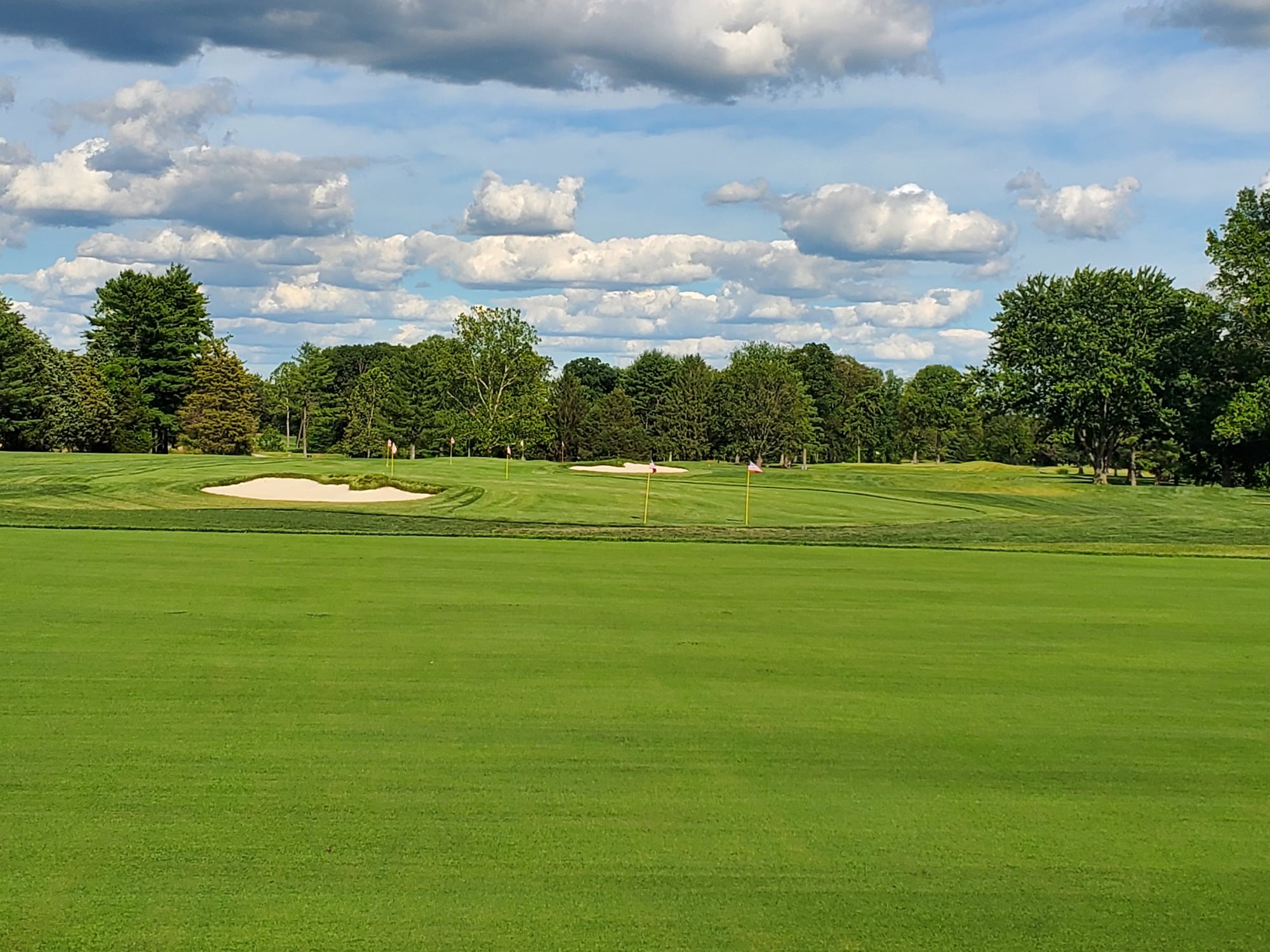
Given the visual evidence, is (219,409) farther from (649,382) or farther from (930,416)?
(930,416)

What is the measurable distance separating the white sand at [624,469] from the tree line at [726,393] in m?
15.8

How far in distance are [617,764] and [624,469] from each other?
5516cm

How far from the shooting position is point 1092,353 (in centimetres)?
5581

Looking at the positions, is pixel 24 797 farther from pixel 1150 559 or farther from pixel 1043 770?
pixel 1150 559

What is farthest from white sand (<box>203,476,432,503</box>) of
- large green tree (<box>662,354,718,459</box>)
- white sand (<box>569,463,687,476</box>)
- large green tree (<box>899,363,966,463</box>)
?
large green tree (<box>899,363,966,463</box>)

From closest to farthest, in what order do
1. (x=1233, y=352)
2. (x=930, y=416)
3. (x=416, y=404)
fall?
(x=1233, y=352)
(x=416, y=404)
(x=930, y=416)

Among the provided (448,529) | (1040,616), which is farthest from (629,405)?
(1040,616)

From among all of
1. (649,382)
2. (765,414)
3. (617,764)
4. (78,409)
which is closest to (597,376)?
(649,382)

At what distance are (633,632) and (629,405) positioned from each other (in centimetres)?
9309

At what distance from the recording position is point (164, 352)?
8888 centimetres

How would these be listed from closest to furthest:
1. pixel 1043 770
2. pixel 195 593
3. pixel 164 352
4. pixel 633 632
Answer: pixel 1043 770
pixel 633 632
pixel 195 593
pixel 164 352

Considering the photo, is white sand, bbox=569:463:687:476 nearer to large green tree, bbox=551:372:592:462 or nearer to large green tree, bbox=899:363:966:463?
large green tree, bbox=551:372:592:462

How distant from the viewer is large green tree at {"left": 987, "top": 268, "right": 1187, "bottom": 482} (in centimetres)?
5569

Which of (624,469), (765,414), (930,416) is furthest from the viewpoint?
(930,416)
